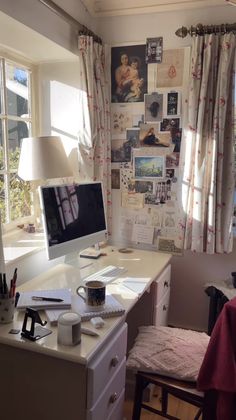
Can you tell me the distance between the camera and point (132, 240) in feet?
8.18

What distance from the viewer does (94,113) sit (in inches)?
86.9

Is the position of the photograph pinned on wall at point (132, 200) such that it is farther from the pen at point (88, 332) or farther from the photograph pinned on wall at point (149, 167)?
the pen at point (88, 332)

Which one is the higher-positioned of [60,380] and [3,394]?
[60,380]

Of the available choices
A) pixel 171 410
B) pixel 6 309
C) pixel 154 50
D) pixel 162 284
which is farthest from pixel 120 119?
pixel 171 410

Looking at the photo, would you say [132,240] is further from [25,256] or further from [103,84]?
[103,84]

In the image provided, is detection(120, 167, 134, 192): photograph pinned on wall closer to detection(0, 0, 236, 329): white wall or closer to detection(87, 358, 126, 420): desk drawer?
detection(0, 0, 236, 329): white wall

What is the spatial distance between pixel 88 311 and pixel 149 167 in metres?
1.23

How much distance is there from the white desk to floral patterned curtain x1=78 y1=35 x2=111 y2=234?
1.15 meters

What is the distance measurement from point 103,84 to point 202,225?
1077 millimetres

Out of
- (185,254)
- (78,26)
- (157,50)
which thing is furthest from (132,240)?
(78,26)

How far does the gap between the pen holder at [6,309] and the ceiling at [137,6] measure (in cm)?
184

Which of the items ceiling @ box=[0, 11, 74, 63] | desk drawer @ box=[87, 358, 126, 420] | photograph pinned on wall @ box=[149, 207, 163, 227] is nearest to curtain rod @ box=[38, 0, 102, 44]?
ceiling @ box=[0, 11, 74, 63]

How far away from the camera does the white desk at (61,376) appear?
3.69 feet

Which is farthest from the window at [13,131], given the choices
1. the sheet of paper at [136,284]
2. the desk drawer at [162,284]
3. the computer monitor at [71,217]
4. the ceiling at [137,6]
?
the desk drawer at [162,284]
